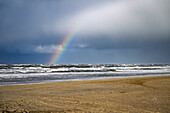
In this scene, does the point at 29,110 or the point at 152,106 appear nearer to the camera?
the point at 29,110

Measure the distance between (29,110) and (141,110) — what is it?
5.21m

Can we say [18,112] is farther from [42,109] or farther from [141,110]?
[141,110]

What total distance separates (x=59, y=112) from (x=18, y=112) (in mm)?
1753

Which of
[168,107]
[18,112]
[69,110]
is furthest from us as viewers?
[168,107]

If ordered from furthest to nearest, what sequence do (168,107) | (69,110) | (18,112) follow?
(168,107), (69,110), (18,112)

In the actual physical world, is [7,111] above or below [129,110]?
above

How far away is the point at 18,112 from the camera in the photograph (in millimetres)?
6207

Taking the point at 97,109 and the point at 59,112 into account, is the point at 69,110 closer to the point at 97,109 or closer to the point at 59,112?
the point at 59,112

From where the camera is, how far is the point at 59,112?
6.38m

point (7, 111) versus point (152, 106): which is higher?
point (7, 111)

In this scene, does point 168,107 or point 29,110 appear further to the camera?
point 168,107

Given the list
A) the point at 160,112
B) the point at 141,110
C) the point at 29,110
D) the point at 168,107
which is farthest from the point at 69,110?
the point at 168,107

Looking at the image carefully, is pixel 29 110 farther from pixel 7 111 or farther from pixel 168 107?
pixel 168 107

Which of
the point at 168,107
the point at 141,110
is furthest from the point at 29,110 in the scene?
the point at 168,107
